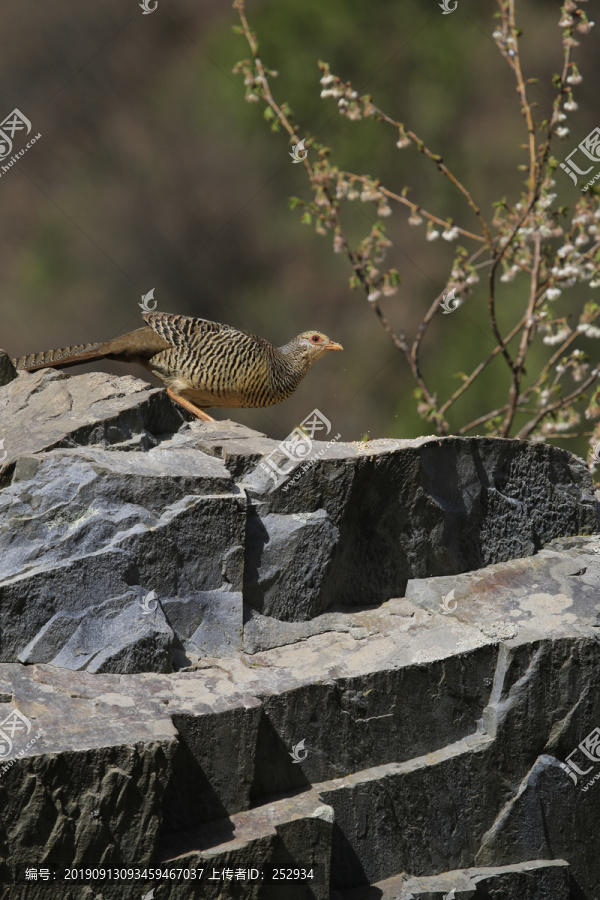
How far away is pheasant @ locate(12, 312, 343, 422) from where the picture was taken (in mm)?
3918

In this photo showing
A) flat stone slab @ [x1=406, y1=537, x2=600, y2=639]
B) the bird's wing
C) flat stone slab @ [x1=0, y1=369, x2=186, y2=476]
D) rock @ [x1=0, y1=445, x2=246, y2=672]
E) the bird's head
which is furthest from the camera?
the bird's head

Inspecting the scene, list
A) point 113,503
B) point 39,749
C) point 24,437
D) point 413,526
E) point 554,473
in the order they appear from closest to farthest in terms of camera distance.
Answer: point 39,749, point 113,503, point 24,437, point 413,526, point 554,473

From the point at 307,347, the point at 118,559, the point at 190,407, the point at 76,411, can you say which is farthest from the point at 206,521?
the point at 307,347

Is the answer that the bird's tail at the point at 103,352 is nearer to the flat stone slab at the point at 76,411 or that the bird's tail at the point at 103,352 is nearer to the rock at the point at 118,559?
the flat stone slab at the point at 76,411

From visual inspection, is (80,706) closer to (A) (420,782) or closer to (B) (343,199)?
(A) (420,782)

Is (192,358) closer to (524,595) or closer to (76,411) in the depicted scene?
(76,411)

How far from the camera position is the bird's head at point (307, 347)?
447 centimetres

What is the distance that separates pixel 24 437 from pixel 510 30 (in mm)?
3885

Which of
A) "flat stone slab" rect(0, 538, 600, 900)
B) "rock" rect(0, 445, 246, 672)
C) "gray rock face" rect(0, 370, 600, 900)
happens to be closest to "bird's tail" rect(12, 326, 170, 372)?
"gray rock face" rect(0, 370, 600, 900)

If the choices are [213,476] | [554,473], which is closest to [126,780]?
[213,476]

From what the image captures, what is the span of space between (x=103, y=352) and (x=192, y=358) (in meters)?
0.37

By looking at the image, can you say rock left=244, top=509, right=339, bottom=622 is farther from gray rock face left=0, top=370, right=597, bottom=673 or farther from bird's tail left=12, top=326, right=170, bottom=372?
bird's tail left=12, top=326, right=170, bottom=372

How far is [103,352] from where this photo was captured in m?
3.87

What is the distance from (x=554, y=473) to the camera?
3.78 metres
